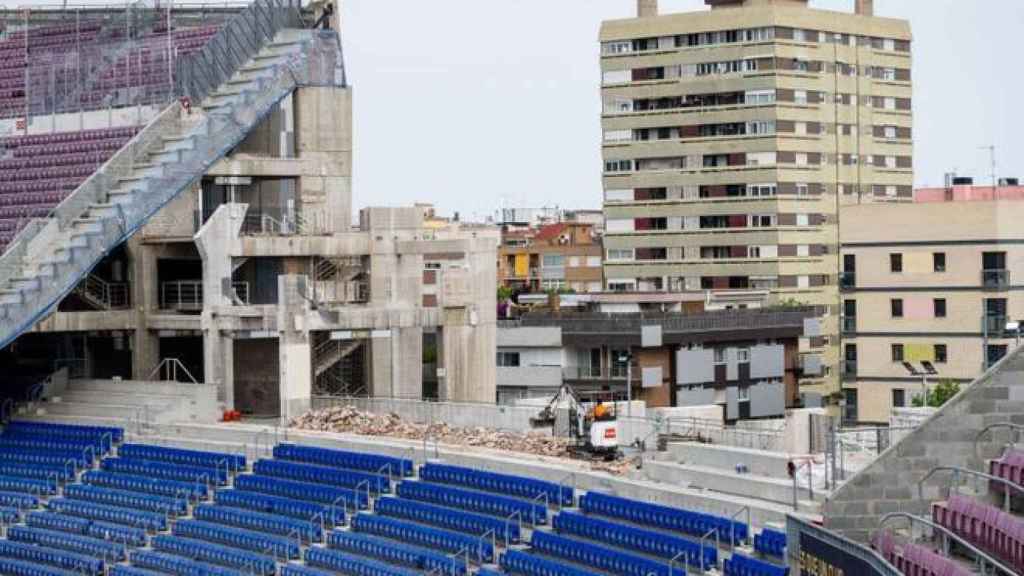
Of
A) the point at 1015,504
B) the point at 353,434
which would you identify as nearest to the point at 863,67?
the point at 353,434

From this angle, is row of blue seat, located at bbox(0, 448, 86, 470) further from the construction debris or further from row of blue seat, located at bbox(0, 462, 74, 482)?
the construction debris

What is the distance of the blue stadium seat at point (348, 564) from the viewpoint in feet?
119

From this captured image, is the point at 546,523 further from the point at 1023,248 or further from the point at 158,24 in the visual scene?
the point at 158,24

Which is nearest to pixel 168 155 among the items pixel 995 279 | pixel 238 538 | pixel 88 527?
pixel 88 527

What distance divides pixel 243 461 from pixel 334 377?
29.1 ft

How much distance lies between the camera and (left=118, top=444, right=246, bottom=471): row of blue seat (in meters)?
44.8

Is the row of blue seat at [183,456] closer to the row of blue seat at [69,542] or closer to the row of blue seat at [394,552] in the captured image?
the row of blue seat at [69,542]

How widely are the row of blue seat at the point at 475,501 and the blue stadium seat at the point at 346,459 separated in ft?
2.24

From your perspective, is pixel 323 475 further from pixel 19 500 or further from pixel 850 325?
pixel 850 325

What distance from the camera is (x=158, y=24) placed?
6284cm

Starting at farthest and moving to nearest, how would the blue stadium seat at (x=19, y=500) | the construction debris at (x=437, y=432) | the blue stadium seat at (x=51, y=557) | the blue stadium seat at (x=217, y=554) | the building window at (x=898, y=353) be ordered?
the building window at (x=898, y=353) → the blue stadium seat at (x=19, y=500) → the blue stadium seat at (x=51, y=557) → the construction debris at (x=437, y=432) → the blue stadium seat at (x=217, y=554)

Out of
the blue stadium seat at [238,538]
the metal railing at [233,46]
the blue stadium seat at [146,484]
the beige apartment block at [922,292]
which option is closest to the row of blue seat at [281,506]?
the blue stadium seat at [146,484]

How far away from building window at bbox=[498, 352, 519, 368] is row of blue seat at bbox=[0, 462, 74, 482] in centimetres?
1928

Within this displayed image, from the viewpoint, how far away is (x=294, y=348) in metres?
47.9
